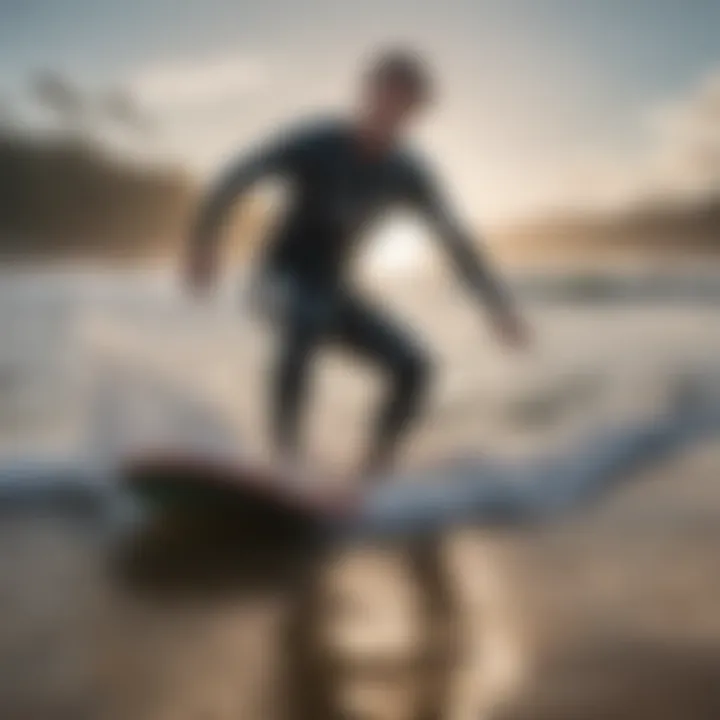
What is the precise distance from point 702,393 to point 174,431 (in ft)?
1.99

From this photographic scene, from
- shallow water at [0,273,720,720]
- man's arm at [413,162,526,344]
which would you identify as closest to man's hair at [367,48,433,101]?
man's arm at [413,162,526,344]

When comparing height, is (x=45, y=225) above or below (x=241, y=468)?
above

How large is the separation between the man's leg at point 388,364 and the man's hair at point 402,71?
0.24 metres

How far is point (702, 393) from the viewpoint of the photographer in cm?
112

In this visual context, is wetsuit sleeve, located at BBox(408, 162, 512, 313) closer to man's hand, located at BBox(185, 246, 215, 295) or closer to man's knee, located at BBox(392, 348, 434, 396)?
man's knee, located at BBox(392, 348, 434, 396)

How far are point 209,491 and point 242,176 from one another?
0.34 metres

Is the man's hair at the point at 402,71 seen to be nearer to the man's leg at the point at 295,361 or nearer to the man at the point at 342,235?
the man at the point at 342,235

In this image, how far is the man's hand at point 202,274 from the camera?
1035 millimetres

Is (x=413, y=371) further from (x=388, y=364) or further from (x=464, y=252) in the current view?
(x=464, y=252)

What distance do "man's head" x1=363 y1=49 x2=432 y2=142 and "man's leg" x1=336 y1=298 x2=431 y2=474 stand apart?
0.19m

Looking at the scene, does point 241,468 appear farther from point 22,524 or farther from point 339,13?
point 339,13

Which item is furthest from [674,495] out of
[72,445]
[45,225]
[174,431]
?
[45,225]

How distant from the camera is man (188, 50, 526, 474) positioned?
3.39ft

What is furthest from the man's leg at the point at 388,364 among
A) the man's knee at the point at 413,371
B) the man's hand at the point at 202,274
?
the man's hand at the point at 202,274
